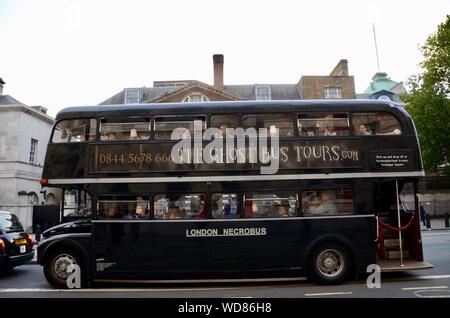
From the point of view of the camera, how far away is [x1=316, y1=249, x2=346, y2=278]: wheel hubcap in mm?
7973

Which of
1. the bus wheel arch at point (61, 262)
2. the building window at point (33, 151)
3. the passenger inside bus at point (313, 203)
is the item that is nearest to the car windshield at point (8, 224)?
the bus wheel arch at point (61, 262)

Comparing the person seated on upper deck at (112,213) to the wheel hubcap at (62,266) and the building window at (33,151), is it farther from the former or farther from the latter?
the building window at (33,151)

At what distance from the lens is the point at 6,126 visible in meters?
25.6

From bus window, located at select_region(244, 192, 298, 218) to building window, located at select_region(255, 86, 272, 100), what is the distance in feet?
86.7

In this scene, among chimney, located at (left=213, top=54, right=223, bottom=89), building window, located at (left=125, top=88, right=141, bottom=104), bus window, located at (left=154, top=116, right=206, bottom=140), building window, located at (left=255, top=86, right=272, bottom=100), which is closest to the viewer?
bus window, located at (left=154, top=116, right=206, bottom=140)

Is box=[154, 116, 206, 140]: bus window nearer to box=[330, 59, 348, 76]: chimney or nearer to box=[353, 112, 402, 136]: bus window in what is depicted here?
box=[353, 112, 402, 136]: bus window

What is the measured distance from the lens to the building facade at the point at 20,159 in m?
24.6

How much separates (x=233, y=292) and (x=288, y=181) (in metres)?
2.69

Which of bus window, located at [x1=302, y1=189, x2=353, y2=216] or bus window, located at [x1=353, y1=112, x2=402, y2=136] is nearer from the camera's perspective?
bus window, located at [x1=302, y1=189, x2=353, y2=216]

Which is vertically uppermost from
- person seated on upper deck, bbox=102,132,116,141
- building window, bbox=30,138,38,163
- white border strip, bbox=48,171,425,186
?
building window, bbox=30,138,38,163

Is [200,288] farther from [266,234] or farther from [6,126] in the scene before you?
[6,126]

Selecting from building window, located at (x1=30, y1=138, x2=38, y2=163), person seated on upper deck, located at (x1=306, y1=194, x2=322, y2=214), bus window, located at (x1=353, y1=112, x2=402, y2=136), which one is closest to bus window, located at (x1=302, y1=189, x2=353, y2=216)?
person seated on upper deck, located at (x1=306, y1=194, x2=322, y2=214)

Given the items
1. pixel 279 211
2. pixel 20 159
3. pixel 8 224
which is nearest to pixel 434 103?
pixel 279 211
